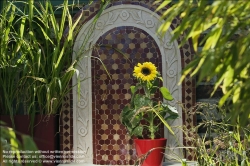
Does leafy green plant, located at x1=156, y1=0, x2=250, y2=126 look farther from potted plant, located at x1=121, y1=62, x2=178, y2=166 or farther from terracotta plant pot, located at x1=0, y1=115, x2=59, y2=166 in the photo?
terracotta plant pot, located at x1=0, y1=115, x2=59, y2=166

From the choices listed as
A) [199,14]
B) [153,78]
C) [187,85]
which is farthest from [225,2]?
[187,85]

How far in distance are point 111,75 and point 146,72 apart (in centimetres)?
34

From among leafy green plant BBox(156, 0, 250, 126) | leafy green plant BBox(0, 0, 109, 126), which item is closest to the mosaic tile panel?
leafy green plant BBox(0, 0, 109, 126)

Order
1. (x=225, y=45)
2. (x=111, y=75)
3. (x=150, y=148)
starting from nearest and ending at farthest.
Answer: (x=225, y=45), (x=150, y=148), (x=111, y=75)

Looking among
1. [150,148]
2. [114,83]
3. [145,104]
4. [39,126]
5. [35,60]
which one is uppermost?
[35,60]

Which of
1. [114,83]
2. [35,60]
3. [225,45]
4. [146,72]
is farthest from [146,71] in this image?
[225,45]

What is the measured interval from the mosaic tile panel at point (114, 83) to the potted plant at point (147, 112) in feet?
0.61

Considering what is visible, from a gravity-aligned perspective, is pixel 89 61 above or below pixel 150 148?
above

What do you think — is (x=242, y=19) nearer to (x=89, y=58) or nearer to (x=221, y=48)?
(x=221, y=48)

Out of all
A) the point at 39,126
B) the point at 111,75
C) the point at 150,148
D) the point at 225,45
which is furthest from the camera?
the point at 111,75

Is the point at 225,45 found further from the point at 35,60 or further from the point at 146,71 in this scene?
the point at 35,60

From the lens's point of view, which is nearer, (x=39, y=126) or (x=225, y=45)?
(x=225, y=45)

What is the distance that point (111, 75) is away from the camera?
335 cm

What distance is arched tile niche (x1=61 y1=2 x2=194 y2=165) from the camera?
3.33m
